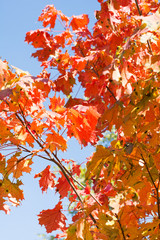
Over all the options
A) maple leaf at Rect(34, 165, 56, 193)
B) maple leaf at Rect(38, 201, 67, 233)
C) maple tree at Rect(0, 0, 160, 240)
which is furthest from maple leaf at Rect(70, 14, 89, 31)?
maple leaf at Rect(38, 201, 67, 233)

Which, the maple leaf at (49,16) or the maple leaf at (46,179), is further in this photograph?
the maple leaf at (49,16)

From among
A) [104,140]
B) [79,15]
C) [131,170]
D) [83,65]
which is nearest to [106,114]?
[131,170]

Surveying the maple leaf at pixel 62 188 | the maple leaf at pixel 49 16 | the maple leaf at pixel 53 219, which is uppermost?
the maple leaf at pixel 49 16

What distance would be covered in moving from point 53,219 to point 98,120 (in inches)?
38.1

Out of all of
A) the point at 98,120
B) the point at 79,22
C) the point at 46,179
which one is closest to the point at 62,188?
the point at 46,179

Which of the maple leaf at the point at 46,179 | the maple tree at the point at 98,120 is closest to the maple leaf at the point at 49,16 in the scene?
the maple tree at the point at 98,120

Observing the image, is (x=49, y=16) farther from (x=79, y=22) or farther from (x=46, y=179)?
(x=46, y=179)

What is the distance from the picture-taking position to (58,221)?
273 cm

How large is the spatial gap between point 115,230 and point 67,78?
187cm

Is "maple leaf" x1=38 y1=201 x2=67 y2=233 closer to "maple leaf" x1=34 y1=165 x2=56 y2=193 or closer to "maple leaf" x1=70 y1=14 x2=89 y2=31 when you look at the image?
"maple leaf" x1=34 y1=165 x2=56 y2=193

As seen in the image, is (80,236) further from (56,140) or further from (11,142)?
(11,142)

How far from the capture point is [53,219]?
274cm

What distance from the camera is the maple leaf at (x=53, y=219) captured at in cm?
269

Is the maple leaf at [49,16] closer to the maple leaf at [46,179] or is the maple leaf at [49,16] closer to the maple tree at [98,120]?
the maple tree at [98,120]
